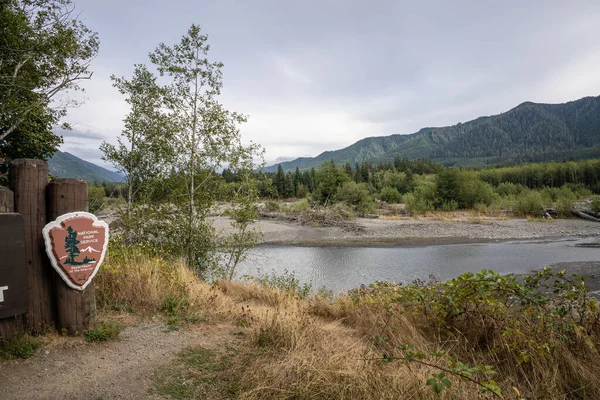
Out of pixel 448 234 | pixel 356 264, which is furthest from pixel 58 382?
pixel 448 234

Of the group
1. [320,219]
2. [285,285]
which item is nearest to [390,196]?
[320,219]

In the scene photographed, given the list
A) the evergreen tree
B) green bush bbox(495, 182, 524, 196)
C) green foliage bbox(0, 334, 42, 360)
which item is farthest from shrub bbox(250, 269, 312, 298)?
the evergreen tree

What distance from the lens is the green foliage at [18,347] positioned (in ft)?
10.8

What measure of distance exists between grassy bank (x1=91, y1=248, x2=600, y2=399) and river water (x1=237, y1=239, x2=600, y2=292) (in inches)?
367

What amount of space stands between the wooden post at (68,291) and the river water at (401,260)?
11.0 meters

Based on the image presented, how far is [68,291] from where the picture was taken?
3826 millimetres

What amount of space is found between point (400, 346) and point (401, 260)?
18.3 metres

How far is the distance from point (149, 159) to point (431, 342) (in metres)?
8.75

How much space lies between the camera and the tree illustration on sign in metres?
3.72

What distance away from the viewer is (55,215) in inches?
150

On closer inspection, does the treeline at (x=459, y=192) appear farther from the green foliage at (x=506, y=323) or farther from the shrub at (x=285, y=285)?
the green foliage at (x=506, y=323)

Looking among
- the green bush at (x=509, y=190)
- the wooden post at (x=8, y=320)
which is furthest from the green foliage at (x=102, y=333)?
the green bush at (x=509, y=190)

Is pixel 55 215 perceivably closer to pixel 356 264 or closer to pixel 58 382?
pixel 58 382

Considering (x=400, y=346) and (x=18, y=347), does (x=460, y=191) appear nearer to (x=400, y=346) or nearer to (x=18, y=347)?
(x=400, y=346)
